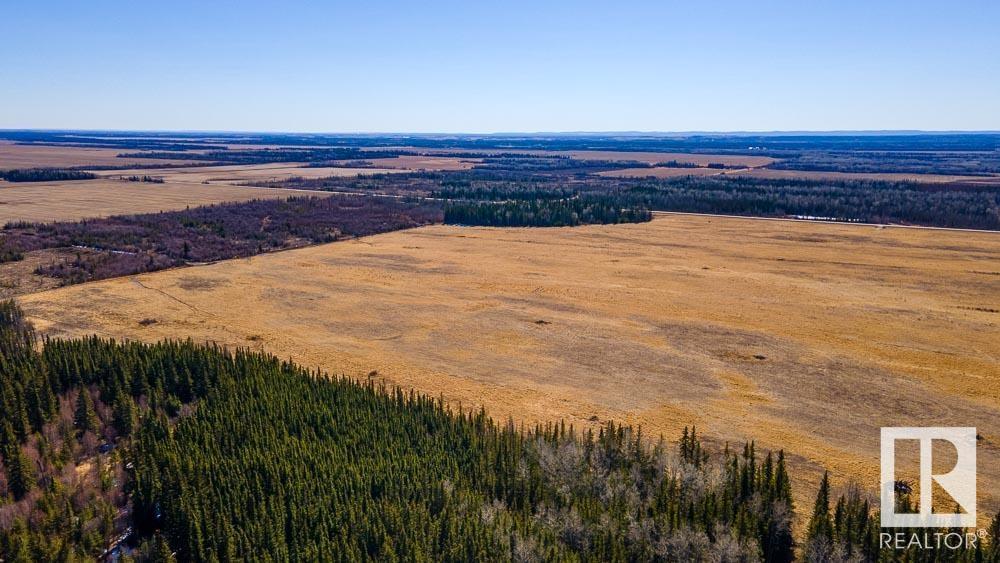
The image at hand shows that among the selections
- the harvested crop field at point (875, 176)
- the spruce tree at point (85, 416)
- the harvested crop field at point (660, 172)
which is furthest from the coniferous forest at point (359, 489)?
the harvested crop field at point (660, 172)

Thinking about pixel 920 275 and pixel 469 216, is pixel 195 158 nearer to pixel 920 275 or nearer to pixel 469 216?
pixel 469 216

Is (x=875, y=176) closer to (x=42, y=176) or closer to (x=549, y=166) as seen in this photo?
(x=549, y=166)

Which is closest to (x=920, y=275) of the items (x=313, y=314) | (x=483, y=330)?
(x=483, y=330)

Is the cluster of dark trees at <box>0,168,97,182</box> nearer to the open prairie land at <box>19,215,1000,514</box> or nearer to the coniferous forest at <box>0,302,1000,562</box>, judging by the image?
the open prairie land at <box>19,215,1000,514</box>

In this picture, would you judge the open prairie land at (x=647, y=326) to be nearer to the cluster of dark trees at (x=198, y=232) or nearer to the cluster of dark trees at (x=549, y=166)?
the cluster of dark trees at (x=198, y=232)

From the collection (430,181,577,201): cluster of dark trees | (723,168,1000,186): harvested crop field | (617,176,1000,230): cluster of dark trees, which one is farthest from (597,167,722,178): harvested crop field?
(617,176,1000,230): cluster of dark trees

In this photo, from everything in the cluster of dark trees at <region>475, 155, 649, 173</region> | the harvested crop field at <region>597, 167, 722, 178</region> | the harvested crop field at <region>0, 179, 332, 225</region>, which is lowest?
the harvested crop field at <region>0, 179, 332, 225</region>
